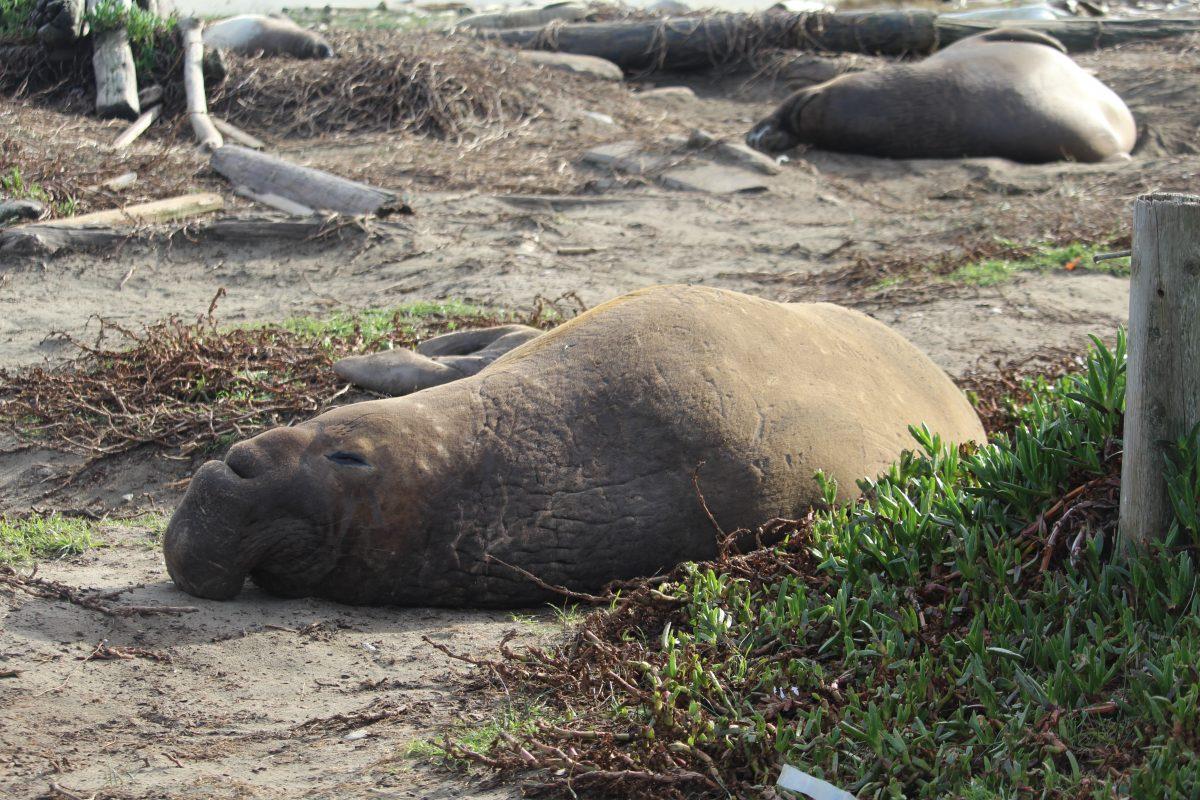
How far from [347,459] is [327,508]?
0.58 ft

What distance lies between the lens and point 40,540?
4.80m

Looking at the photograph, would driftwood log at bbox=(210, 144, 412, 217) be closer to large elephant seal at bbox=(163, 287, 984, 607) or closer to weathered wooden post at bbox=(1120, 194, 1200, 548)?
large elephant seal at bbox=(163, 287, 984, 607)

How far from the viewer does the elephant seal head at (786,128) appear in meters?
11.8

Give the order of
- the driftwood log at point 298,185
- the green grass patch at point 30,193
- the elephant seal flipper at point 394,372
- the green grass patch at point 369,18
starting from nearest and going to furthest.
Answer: the elephant seal flipper at point 394,372 < the green grass patch at point 30,193 < the driftwood log at point 298,185 < the green grass patch at point 369,18

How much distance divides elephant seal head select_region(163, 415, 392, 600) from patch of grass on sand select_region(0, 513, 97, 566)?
2.41 feet

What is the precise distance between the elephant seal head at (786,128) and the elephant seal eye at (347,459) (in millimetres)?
8221

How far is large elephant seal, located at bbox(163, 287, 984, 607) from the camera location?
4.16 metres

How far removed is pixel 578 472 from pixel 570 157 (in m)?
7.40

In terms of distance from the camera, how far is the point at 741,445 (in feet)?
14.4

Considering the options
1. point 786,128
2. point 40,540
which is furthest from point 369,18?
point 40,540

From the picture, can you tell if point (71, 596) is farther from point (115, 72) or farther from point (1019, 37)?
point (1019, 37)

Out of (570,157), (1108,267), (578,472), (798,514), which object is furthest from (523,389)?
(570,157)

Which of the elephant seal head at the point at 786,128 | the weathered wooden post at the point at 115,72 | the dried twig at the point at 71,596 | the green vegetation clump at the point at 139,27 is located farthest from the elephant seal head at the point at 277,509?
the green vegetation clump at the point at 139,27

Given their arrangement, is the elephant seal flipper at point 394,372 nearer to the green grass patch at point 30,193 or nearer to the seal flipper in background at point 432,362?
the seal flipper in background at point 432,362
